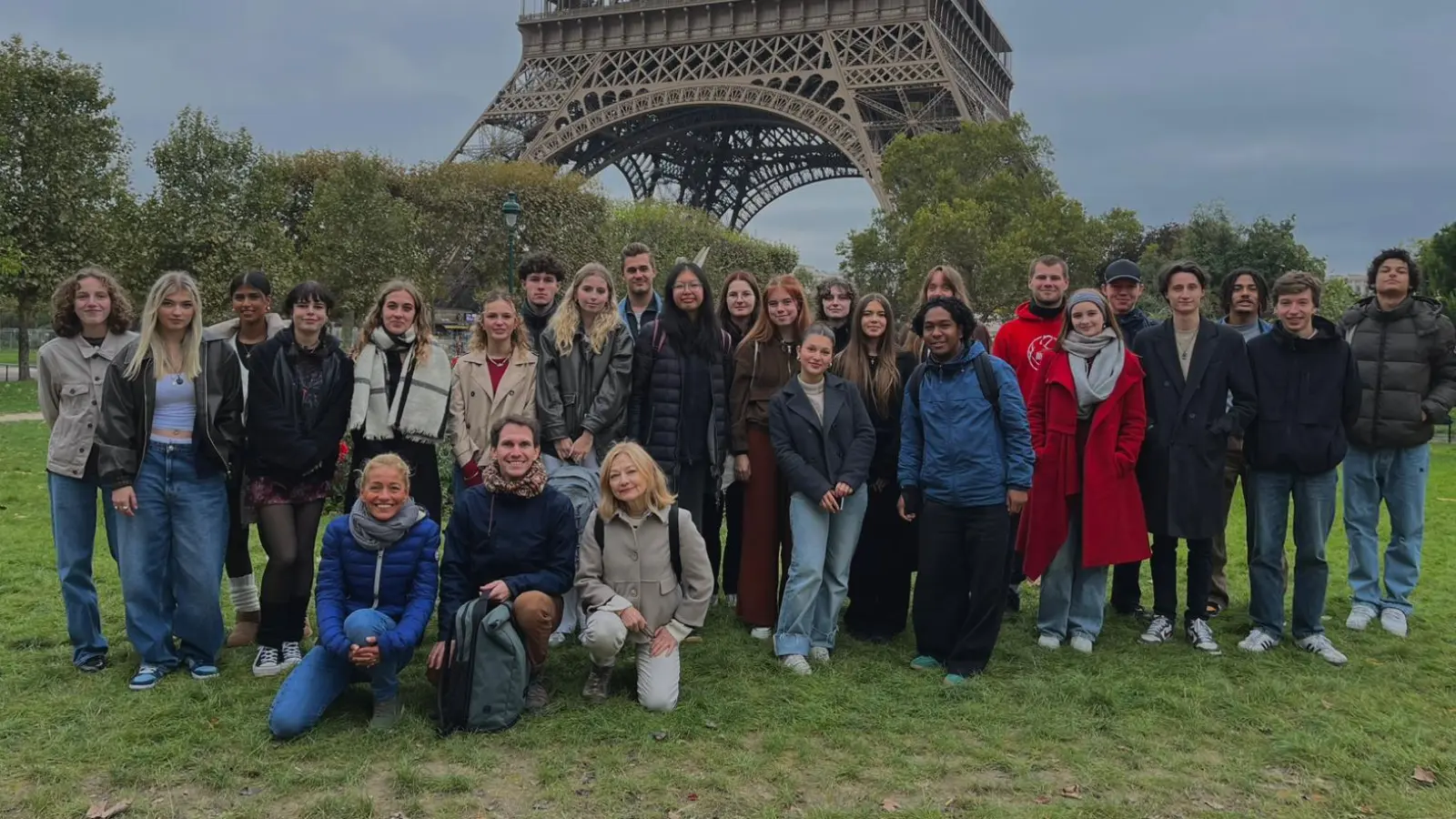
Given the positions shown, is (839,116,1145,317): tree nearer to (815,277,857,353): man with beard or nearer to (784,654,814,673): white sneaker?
(815,277,857,353): man with beard

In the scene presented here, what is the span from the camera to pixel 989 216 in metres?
26.7

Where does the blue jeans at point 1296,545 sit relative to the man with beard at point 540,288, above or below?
below

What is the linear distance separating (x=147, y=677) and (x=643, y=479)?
2.51 meters

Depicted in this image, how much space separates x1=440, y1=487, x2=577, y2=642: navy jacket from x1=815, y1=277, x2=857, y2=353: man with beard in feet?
6.45

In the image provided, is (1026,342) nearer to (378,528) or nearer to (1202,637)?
(1202,637)

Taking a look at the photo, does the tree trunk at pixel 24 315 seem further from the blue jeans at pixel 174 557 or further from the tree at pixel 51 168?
the blue jeans at pixel 174 557

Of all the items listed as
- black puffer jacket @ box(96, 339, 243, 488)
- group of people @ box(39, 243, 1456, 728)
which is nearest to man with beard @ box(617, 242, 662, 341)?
group of people @ box(39, 243, 1456, 728)

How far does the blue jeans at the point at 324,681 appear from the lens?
3.68 m

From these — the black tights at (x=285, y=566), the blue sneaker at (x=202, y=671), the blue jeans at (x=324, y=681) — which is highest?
the black tights at (x=285, y=566)

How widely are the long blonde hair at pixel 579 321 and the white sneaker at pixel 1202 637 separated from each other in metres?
3.60

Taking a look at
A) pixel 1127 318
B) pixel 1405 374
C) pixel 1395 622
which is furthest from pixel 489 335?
pixel 1395 622

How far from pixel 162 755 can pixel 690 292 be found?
3151 millimetres

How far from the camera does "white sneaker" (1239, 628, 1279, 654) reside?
4891 millimetres

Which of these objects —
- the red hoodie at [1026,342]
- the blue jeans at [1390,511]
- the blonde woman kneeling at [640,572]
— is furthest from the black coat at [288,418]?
the blue jeans at [1390,511]
